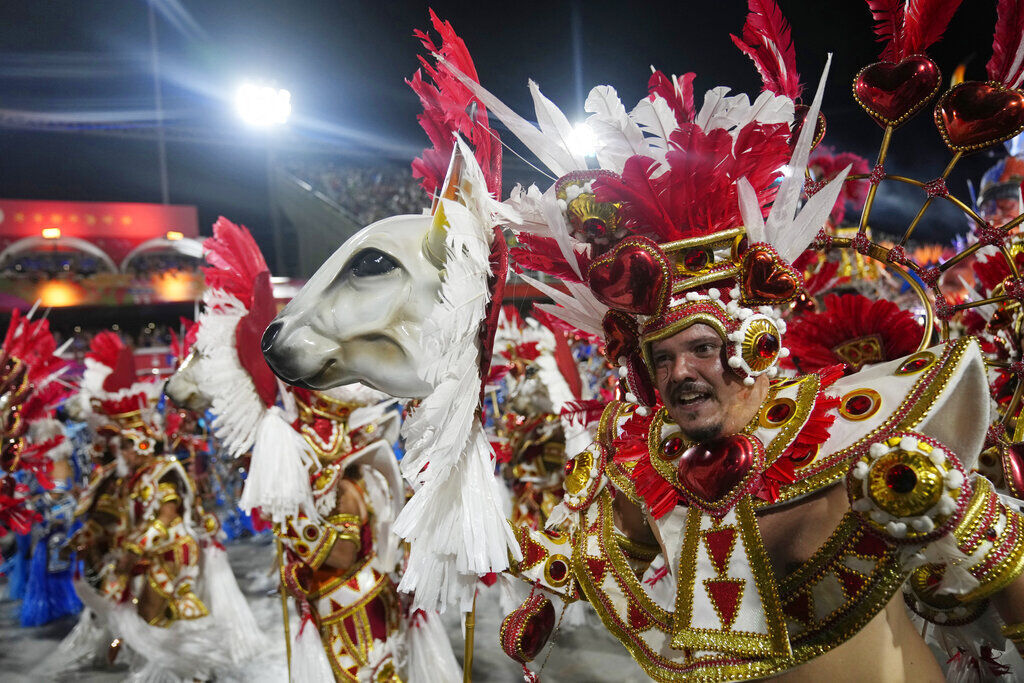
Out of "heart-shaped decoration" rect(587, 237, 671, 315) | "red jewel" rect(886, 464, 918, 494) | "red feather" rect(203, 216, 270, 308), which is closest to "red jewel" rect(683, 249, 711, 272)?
"heart-shaped decoration" rect(587, 237, 671, 315)

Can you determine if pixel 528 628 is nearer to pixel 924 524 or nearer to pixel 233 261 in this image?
pixel 924 524

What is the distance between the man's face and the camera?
4.26 ft

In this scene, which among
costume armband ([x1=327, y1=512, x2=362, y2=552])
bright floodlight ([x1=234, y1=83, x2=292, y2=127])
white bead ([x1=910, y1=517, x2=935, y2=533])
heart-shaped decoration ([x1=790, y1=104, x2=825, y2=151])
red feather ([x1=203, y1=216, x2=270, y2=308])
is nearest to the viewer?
white bead ([x1=910, y1=517, x2=935, y2=533])

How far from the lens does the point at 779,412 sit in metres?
1.34

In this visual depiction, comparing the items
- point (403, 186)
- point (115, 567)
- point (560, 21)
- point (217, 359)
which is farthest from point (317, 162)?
point (217, 359)

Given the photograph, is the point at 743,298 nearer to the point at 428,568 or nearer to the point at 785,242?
the point at 785,242

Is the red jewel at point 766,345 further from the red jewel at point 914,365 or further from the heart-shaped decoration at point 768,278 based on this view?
the red jewel at point 914,365

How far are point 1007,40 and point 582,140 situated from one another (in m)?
0.99

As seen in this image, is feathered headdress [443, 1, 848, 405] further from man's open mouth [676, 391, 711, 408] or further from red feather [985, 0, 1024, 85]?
red feather [985, 0, 1024, 85]

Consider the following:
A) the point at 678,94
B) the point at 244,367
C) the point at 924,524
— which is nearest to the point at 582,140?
the point at 678,94

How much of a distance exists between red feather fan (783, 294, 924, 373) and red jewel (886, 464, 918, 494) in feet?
1.98

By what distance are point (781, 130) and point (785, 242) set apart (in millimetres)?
244

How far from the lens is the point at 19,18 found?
20.2 feet

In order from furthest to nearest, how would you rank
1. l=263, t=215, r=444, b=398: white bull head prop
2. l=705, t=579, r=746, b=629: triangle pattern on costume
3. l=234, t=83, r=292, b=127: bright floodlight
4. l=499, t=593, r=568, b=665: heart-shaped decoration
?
1. l=234, t=83, r=292, b=127: bright floodlight
2. l=499, t=593, r=568, b=665: heart-shaped decoration
3. l=705, t=579, r=746, b=629: triangle pattern on costume
4. l=263, t=215, r=444, b=398: white bull head prop
